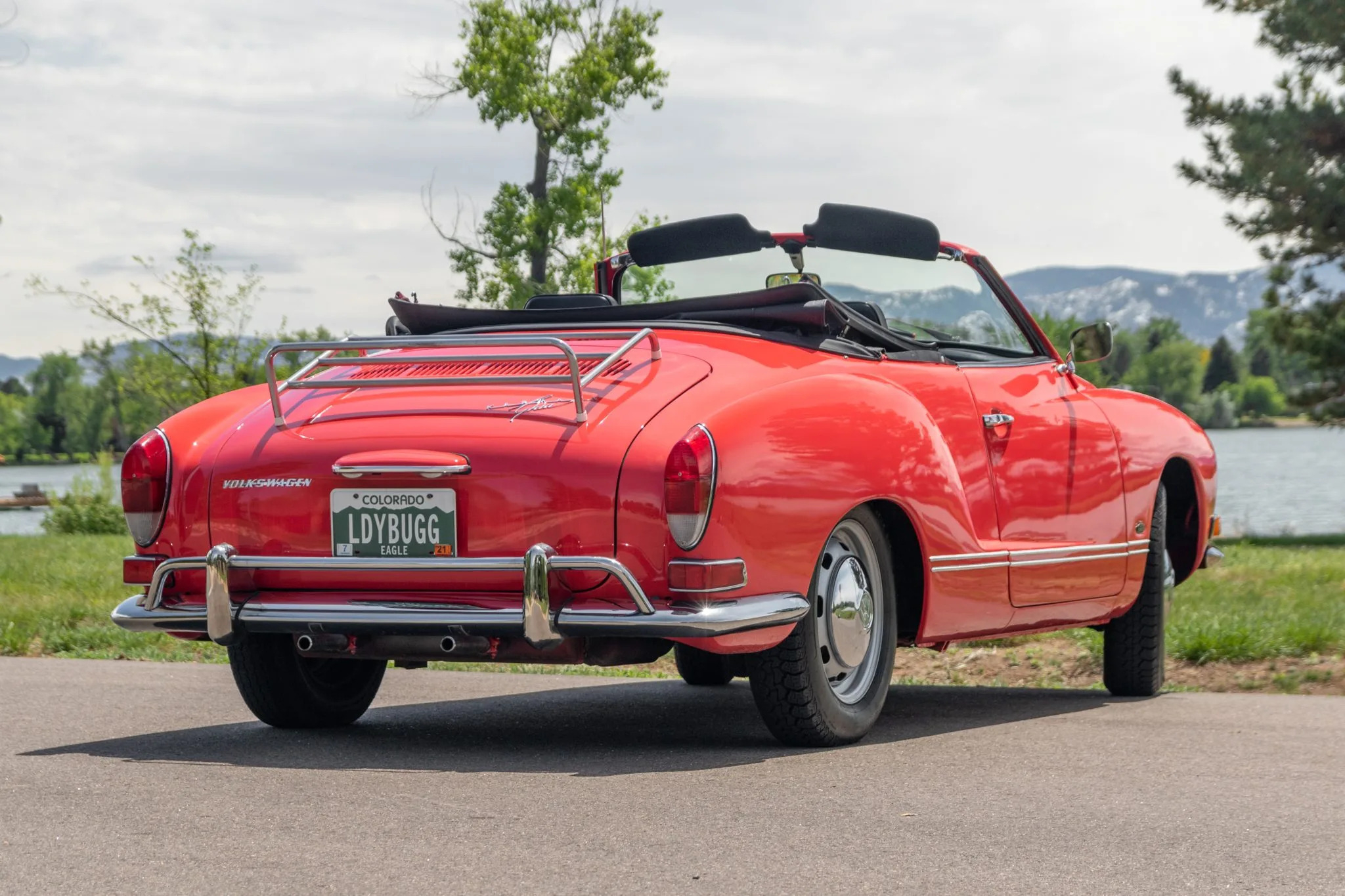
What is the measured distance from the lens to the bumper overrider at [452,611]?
179 inches

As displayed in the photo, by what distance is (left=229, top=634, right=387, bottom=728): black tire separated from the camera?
5484mm

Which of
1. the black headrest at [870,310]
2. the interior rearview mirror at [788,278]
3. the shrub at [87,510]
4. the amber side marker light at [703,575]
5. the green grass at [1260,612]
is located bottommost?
the shrub at [87,510]

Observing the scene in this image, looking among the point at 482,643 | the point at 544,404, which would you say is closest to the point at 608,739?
the point at 482,643

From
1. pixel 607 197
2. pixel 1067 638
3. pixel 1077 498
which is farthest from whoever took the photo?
pixel 607 197

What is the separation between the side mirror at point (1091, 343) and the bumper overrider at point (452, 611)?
273 centimetres

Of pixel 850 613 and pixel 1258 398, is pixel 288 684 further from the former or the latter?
pixel 1258 398

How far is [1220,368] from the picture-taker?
158000 millimetres

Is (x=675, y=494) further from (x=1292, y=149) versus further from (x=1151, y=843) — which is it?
(x=1292, y=149)

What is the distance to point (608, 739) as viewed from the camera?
5418mm

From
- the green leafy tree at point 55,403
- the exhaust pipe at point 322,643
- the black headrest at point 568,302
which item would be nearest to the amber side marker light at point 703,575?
the exhaust pipe at point 322,643

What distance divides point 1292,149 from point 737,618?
59.8 ft

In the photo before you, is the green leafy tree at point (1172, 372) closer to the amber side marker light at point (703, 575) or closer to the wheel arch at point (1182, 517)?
the wheel arch at point (1182, 517)

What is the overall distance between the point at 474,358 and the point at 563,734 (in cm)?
131

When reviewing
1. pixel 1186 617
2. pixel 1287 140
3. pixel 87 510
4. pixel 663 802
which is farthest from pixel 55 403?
pixel 663 802
